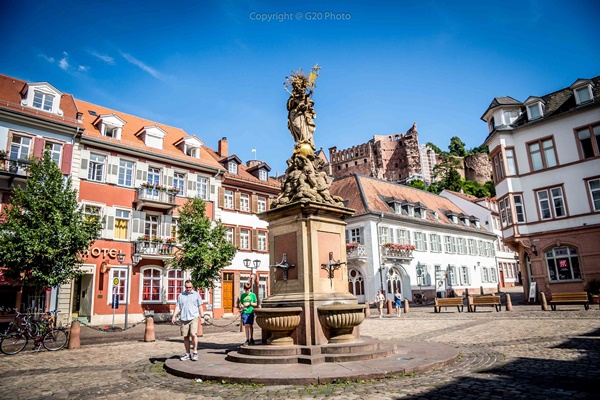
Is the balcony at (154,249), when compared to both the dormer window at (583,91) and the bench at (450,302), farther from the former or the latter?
the dormer window at (583,91)

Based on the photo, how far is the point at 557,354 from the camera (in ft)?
29.1

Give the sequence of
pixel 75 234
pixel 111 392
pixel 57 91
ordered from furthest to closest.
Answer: pixel 57 91 → pixel 75 234 → pixel 111 392

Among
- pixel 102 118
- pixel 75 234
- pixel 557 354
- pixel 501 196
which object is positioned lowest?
pixel 557 354

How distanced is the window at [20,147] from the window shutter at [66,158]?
5.73 feet

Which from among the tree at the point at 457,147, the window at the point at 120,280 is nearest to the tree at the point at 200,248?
the window at the point at 120,280

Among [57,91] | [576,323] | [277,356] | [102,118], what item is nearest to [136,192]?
[102,118]

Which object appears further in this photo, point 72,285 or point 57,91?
point 57,91

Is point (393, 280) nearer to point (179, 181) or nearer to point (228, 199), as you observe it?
point (228, 199)

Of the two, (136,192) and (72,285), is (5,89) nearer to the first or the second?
(136,192)

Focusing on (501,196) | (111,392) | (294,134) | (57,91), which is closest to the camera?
(111,392)

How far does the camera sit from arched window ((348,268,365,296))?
3607 cm

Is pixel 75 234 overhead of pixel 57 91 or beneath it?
beneath

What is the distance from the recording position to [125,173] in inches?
1089

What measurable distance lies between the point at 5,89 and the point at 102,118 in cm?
540
